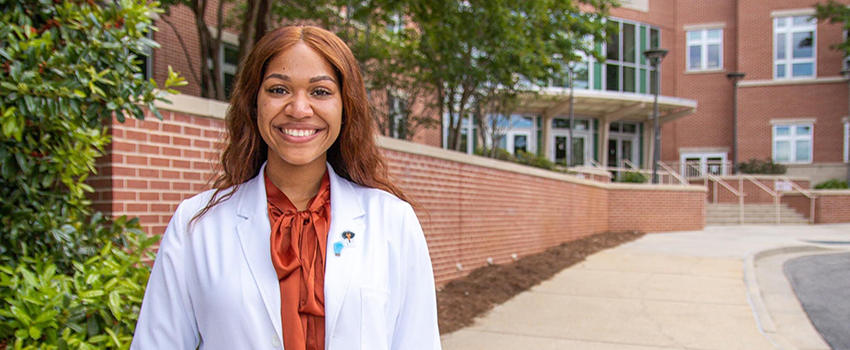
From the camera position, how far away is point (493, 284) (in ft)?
25.1

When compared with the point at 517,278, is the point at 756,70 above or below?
above

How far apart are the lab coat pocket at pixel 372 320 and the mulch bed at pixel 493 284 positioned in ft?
13.1

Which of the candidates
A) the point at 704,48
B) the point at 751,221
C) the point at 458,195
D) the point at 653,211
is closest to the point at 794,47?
the point at 704,48

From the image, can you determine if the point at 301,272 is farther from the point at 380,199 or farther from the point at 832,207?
the point at 832,207

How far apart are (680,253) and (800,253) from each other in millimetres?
2303

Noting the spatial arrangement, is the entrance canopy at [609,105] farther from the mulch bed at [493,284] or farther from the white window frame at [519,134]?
the mulch bed at [493,284]

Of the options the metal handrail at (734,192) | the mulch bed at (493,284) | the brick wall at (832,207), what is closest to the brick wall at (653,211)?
the metal handrail at (734,192)

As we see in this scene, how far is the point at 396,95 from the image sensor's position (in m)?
13.4

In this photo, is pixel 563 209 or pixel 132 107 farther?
pixel 563 209

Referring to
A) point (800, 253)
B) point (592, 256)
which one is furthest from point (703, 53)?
point (592, 256)

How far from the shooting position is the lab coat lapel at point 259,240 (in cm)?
163

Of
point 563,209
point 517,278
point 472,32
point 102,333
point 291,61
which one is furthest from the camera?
point 563,209

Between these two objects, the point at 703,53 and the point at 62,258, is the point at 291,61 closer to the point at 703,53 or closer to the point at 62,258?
the point at 62,258

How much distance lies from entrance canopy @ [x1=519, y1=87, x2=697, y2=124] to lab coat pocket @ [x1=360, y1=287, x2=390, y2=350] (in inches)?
829
